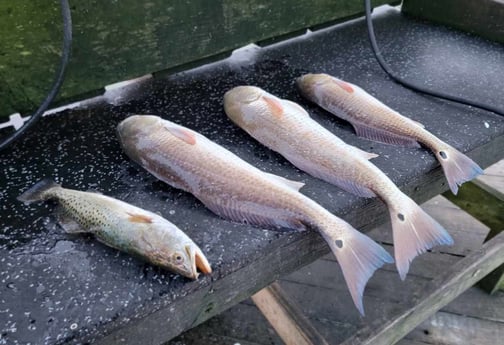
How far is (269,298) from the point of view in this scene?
6.18 ft

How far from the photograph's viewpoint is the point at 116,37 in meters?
1.90

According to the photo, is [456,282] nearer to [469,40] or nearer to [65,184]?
[469,40]

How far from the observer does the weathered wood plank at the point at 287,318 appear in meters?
1.73

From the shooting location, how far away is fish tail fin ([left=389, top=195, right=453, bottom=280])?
1277 millimetres

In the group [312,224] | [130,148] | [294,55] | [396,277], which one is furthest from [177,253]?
[396,277]

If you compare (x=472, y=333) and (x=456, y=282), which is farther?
(x=472, y=333)

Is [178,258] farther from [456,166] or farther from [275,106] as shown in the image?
[456,166]

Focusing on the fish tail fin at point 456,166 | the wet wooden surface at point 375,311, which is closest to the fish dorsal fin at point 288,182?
the fish tail fin at point 456,166

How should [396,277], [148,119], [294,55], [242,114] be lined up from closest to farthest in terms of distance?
[148,119] < [242,114] < [294,55] < [396,277]

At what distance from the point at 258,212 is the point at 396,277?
1.62 metres

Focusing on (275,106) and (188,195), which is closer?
(188,195)

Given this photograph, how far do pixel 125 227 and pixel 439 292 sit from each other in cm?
123

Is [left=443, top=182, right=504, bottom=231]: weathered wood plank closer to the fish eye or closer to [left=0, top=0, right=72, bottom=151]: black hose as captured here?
the fish eye

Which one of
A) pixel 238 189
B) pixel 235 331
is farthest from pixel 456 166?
pixel 235 331
